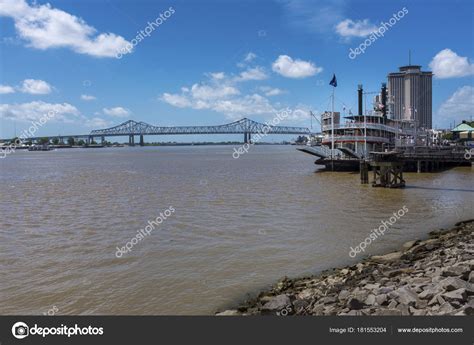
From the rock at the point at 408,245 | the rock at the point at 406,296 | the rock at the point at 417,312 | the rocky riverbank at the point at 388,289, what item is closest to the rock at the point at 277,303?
the rocky riverbank at the point at 388,289

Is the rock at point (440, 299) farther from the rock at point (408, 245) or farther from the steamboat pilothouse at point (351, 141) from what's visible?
the steamboat pilothouse at point (351, 141)

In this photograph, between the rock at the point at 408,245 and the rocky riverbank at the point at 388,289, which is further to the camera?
the rock at the point at 408,245

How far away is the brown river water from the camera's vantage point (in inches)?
441

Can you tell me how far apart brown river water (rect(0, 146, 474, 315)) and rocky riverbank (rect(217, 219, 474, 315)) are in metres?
1.20

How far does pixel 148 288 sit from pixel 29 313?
2.96 metres

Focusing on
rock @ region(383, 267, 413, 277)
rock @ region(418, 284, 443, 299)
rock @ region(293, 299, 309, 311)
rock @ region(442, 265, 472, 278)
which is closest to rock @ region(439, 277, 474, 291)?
rock @ region(418, 284, 443, 299)

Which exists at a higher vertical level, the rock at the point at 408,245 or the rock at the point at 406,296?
the rock at the point at 406,296

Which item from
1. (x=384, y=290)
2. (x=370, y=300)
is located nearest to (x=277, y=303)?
(x=370, y=300)

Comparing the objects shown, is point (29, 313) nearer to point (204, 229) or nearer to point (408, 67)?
point (204, 229)

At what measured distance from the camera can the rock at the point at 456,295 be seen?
7609 mm

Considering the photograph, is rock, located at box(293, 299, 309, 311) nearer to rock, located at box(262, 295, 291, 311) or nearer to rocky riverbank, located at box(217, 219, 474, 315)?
rocky riverbank, located at box(217, 219, 474, 315)

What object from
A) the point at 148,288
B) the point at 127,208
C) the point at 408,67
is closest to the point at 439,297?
the point at 148,288

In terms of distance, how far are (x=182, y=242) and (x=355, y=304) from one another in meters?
9.51
